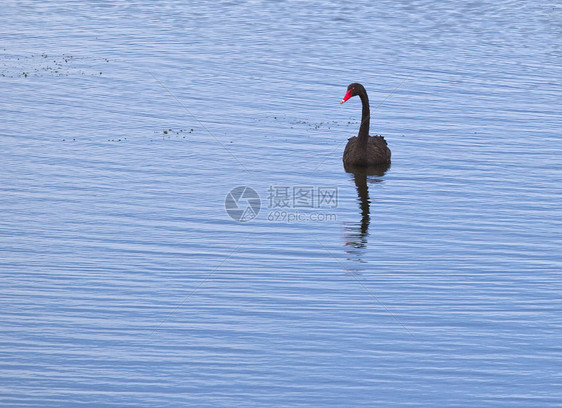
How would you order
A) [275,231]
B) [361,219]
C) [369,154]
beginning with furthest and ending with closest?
[369,154]
[361,219]
[275,231]

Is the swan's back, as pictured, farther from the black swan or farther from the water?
the water

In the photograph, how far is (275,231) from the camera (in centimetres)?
1332

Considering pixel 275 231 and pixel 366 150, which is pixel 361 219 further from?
pixel 366 150

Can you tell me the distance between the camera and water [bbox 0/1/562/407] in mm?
9125

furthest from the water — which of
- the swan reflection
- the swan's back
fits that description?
the swan's back

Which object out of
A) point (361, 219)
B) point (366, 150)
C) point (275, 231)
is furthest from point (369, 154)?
point (275, 231)

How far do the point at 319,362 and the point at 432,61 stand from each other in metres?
17.8

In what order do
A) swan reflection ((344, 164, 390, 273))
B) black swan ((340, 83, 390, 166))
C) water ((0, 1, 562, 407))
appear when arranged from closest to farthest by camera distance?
water ((0, 1, 562, 407))
swan reflection ((344, 164, 390, 273))
black swan ((340, 83, 390, 166))

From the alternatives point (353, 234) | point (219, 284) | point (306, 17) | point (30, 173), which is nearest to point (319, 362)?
point (219, 284)

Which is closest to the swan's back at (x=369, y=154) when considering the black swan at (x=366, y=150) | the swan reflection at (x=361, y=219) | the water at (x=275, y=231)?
the black swan at (x=366, y=150)

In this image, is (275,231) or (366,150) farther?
(366,150)

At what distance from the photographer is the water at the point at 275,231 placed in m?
9.12

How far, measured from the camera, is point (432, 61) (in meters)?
25.7

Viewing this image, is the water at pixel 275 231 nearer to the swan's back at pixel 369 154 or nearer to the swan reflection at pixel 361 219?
the swan reflection at pixel 361 219
